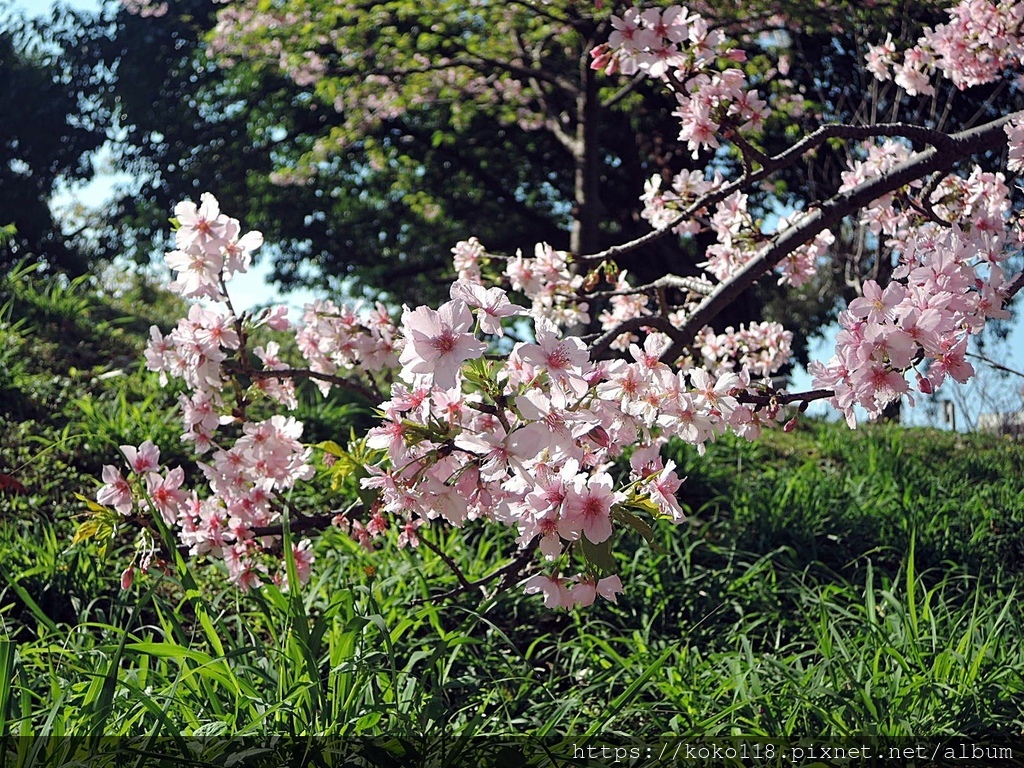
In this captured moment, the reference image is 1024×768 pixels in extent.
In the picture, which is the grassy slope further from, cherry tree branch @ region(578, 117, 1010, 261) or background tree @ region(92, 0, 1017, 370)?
background tree @ region(92, 0, 1017, 370)

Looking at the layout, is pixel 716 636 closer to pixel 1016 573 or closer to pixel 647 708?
pixel 647 708

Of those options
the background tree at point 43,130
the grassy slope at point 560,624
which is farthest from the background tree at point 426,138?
the grassy slope at point 560,624

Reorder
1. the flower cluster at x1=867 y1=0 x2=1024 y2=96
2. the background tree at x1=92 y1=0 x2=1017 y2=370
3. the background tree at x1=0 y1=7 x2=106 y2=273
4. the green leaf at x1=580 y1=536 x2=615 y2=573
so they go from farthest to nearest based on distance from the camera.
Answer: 1. the background tree at x1=0 y1=7 x2=106 y2=273
2. the background tree at x1=92 y1=0 x2=1017 y2=370
3. the flower cluster at x1=867 y1=0 x2=1024 y2=96
4. the green leaf at x1=580 y1=536 x2=615 y2=573

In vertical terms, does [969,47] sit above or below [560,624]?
above

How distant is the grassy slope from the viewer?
2096mm

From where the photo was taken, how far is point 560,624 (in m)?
3.30

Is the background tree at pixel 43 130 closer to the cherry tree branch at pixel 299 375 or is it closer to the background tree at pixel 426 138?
the background tree at pixel 426 138

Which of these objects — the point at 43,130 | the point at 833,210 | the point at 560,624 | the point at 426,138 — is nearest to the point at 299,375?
the point at 560,624

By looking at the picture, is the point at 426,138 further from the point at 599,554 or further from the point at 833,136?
the point at 599,554

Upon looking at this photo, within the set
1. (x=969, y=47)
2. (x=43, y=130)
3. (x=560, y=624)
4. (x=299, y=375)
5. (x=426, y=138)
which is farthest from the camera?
(x=43, y=130)

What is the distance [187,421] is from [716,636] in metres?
1.85

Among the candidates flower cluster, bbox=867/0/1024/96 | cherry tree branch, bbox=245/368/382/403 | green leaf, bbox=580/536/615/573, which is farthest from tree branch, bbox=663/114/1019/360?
green leaf, bbox=580/536/615/573

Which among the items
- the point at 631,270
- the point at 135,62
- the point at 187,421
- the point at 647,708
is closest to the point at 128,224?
the point at 135,62

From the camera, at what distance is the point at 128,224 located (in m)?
12.8
